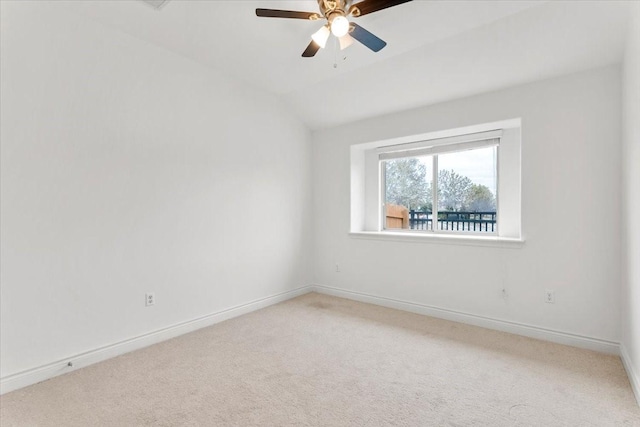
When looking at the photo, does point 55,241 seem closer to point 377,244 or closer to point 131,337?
point 131,337

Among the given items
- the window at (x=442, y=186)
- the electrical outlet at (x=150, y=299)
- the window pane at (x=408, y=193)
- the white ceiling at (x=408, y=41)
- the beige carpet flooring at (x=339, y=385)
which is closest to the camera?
the beige carpet flooring at (x=339, y=385)

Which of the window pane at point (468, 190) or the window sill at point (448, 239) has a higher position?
the window pane at point (468, 190)

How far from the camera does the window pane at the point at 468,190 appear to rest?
3.40 metres

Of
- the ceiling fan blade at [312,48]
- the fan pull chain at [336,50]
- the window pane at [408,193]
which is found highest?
the fan pull chain at [336,50]

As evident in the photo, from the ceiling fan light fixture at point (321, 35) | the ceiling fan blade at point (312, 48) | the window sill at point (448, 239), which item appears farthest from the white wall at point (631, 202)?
the ceiling fan blade at point (312, 48)

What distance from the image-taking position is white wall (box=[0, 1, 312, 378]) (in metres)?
2.05

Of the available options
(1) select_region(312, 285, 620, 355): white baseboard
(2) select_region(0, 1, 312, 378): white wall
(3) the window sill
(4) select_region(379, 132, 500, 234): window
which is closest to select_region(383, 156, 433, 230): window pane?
(4) select_region(379, 132, 500, 234): window

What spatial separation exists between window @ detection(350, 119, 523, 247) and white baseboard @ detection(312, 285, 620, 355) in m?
0.74

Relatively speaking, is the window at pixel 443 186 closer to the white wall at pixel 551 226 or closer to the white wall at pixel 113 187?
the white wall at pixel 551 226

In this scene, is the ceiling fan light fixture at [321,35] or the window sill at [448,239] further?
the window sill at [448,239]

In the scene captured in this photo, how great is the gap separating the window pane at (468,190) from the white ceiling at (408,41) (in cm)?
75

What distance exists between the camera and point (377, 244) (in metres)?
3.85

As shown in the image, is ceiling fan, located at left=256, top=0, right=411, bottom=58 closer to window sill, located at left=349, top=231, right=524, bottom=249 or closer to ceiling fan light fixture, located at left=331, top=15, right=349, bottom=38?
ceiling fan light fixture, located at left=331, top=15, right=349, bottom=38

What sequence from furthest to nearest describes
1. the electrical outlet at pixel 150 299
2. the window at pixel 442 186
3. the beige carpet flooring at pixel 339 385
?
the window at pixel 442 186
the electrical outlet at pixel 150 299
the beige carpet flooring at pixel 339 385
